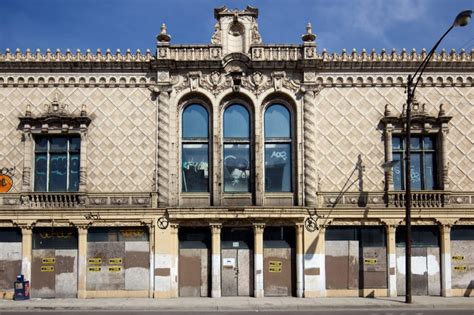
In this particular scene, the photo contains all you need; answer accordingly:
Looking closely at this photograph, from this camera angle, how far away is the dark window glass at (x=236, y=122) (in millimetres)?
27609

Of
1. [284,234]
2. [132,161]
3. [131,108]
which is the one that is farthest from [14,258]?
[284,234]

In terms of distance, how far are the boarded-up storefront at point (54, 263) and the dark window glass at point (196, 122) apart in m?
7.04

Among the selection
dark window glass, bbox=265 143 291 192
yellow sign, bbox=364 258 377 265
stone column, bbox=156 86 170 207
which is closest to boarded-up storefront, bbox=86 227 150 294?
stone column, bbox=156 86 170 207

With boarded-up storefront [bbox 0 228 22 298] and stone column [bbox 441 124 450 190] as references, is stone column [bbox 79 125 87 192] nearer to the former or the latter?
boarded-up storefront [bbox 0 228 22 298]

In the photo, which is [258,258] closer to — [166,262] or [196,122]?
[166,262]

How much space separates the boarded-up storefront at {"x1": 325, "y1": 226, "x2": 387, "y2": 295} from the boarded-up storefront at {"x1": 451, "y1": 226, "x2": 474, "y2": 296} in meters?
3.25

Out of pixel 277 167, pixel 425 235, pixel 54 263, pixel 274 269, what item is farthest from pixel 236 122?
pixel 54 263

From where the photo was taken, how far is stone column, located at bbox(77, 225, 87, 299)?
1029 inches

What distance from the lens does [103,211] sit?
2638 cm

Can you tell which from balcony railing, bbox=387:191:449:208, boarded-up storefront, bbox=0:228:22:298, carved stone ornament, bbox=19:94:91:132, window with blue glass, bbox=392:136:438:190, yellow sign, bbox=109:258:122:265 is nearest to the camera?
boarded-up storefront, bbox=0:228:22:298

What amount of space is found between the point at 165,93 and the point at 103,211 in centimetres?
620

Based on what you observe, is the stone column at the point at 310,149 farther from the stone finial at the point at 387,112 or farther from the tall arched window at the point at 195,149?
the tall arched window at the point at 195,149

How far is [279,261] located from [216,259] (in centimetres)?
295

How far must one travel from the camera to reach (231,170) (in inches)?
1077
